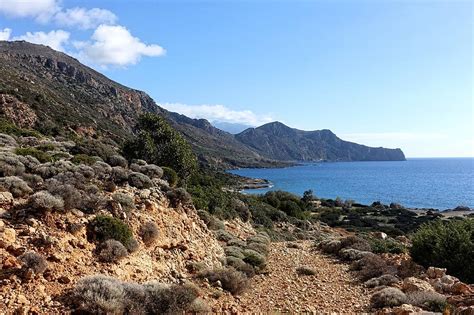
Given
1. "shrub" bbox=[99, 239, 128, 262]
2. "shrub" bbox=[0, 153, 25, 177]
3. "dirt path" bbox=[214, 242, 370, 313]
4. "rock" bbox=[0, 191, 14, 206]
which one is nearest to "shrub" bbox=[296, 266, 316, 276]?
"dirt path" bbox=[214, 242, 370, 313]

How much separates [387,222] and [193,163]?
37.1 m

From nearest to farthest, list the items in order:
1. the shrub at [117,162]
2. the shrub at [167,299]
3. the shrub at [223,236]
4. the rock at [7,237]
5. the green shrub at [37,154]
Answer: the shrub at [167,299] → the rock at [7,237] → the green shrub at [37,154] → the shrub at [223,236] → the shrub at [117,162]

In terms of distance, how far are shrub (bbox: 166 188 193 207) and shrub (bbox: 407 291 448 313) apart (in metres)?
9.18

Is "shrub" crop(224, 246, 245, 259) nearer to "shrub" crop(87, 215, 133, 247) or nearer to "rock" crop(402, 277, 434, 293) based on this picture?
"shrub" crop(87, 215, 133, 247)

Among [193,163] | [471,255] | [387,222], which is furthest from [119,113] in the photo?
[471,255]

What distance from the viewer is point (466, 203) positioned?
81.5m

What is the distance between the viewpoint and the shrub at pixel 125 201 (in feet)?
40.8

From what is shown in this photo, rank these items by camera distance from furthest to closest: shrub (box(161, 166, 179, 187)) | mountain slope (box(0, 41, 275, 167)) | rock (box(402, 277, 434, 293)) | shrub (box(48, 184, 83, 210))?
mountain slope (box(0, 41, 275, 167)) → shrub (box(161, 166, 179, 187)) → rock (box(402, 277, 434, 293)) → shrub (box(48, 184, 83, 210))

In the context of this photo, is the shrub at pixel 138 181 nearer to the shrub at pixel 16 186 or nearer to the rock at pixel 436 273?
the shrub at pixel 16 186

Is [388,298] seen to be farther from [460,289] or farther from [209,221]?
[209,221]

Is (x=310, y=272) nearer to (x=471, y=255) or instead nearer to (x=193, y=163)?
(x=471, y=255)

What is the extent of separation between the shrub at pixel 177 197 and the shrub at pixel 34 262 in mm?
7619

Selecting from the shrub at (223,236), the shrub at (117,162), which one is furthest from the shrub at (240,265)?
the shrub at (117,162)

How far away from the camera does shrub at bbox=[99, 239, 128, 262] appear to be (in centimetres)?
962
